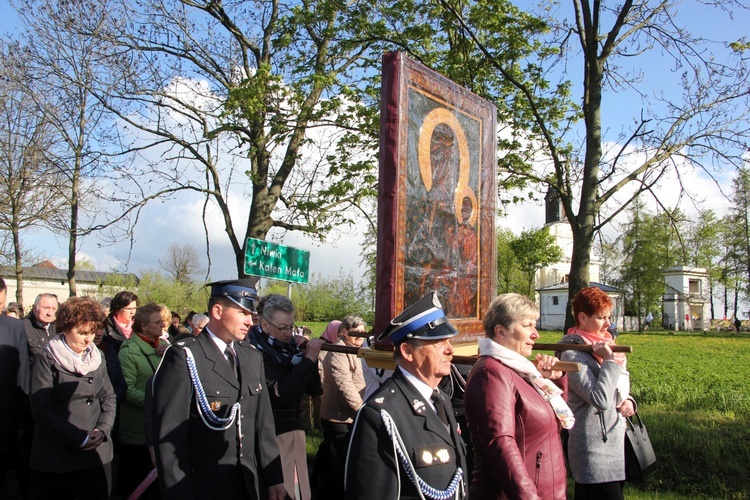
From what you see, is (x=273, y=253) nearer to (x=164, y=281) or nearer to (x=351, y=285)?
(x=351, y=285)

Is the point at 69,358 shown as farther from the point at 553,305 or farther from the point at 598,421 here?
the point at 553,305

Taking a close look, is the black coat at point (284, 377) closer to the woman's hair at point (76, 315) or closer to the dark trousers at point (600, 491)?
the woman's hair at point (76, 315)

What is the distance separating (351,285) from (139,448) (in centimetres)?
4595

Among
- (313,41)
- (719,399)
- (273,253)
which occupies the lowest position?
(719,399)

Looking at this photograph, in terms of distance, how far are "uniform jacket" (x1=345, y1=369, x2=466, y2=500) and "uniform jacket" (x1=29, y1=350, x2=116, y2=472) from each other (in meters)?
2.78

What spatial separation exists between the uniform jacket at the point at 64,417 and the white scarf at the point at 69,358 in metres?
0.03

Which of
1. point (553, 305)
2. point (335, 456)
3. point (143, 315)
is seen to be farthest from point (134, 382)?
point (553, 305)

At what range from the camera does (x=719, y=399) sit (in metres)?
10.5

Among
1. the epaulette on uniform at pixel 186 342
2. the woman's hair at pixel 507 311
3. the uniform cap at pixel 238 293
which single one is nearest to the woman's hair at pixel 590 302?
the woman's hair at pixel 507 311

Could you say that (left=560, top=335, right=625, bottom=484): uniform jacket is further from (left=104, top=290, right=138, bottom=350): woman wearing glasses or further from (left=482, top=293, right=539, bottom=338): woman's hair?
(left=104, top=290, right=138, bottom=350): woman wearing glasses

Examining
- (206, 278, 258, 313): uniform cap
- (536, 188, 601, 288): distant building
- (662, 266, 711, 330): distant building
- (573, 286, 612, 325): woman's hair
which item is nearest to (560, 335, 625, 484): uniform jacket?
(573, 286, 612, 325): woman's hair

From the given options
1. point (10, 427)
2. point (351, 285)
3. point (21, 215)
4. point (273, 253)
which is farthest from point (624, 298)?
point (10, 427)

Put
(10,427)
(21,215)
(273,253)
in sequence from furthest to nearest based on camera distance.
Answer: (21,215) → (273,253) → (10,427)

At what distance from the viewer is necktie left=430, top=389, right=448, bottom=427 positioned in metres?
2.75
